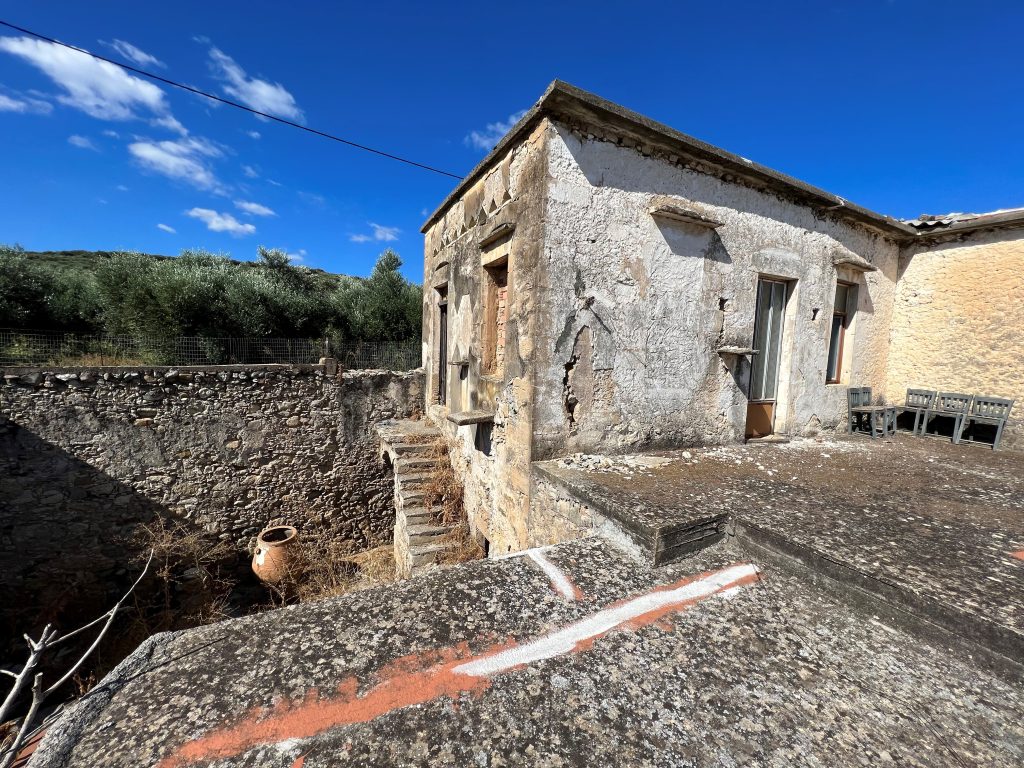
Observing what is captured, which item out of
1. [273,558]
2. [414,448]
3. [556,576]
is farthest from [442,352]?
[556,576]

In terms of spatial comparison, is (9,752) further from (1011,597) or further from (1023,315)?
(1023,315)

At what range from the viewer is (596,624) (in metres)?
1.95

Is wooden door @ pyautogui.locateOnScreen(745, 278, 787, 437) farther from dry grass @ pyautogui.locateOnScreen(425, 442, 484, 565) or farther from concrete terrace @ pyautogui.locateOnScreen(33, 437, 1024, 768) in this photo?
dry grass @ pyautogui.locateOnScreen(425, 442, 484, 565)

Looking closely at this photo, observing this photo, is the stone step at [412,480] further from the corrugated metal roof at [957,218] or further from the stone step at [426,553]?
the corrugated metal roof at [957,218]

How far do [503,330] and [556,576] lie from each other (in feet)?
10.2

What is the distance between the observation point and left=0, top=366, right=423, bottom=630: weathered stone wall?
6172 mm

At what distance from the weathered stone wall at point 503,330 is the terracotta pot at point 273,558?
3.26 metres

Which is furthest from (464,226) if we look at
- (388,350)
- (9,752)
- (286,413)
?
(388,350)

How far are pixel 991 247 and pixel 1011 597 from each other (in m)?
6.03

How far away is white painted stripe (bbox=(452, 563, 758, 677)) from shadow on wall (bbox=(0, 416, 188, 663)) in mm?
7705

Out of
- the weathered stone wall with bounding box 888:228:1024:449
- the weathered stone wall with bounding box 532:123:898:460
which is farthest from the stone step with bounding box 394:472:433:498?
the weathered stone wall with bounding box 888:228:1024:449

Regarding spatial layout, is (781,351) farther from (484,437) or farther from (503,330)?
(484,437)

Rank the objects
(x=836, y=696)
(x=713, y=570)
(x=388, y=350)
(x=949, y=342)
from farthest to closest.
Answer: (x=388, y=350) < (x=949, y=342) < (x=713, y=570) < (x=836, y=696)

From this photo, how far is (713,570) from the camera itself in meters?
2.44
